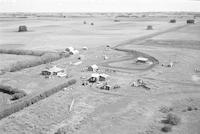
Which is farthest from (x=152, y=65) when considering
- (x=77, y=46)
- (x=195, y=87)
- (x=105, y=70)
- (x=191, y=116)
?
(x=77, y=46)

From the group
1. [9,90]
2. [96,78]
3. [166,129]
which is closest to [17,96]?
[9,90]

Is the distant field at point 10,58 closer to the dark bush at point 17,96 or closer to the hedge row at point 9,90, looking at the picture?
the hedge row at point 9,90

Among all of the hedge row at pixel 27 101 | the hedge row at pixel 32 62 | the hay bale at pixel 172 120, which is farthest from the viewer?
the hedge row at pixel 32 62

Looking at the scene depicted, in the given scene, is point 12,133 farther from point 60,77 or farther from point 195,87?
point 195,87

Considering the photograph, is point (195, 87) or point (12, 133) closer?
point (12, 133)

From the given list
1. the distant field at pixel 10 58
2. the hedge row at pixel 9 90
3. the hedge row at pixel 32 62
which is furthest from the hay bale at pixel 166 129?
the distant field at pixel 10 58

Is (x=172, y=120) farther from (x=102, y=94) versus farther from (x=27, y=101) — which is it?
(x=27, y=101)

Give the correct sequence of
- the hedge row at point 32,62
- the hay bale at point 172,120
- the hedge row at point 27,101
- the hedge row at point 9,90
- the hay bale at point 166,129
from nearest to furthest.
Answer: the hay bale at point 166,129, the hay bale at point 172,120, the hedge row at point 27,101, the hedge row at point 9,90, the hedge row at point 32,62
